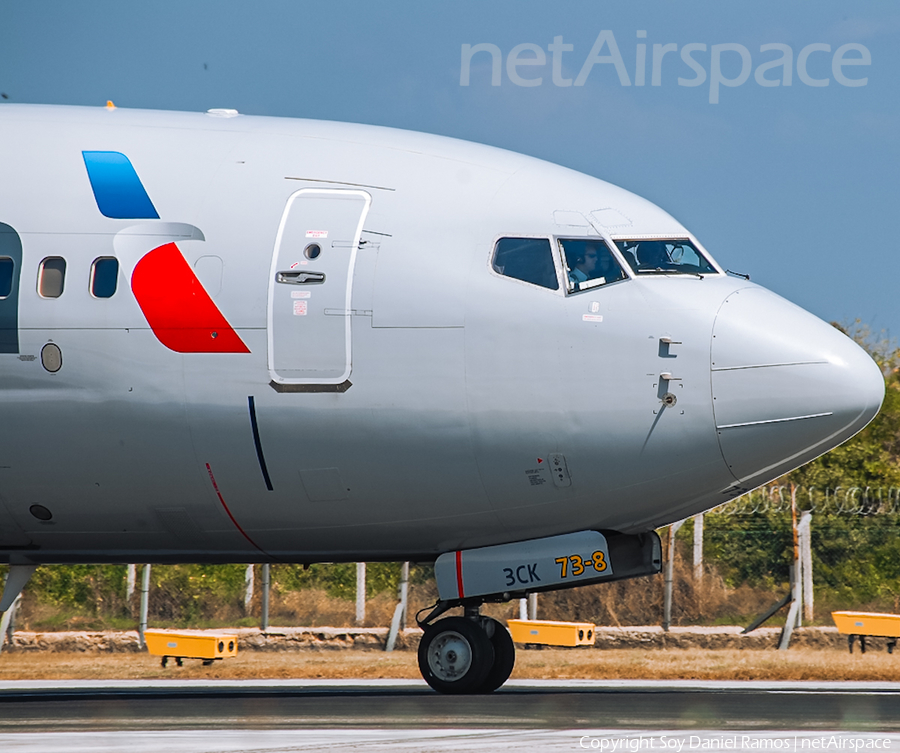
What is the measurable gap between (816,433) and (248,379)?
5.63 metres

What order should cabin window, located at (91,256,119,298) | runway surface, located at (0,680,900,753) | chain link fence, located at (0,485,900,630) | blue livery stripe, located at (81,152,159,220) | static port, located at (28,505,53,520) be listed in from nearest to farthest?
runway surface, located at (0,680,900,753), cabin window, located at (91,256,119,298), blue livery stripe, located at (81,152,159,220), static port, located at (28,505,53,520), chain link fence, located at (0,485,900,630)

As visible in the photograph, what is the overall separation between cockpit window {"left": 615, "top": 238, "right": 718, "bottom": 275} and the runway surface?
4354 millimetres

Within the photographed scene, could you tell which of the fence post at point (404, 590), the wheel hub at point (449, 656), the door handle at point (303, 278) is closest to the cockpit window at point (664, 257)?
the door handle at point (303, 278)

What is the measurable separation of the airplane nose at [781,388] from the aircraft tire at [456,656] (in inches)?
132

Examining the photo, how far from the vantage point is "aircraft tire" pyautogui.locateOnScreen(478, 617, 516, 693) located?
14.6 metres

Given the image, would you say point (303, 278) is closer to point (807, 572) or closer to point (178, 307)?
point (178, 307)

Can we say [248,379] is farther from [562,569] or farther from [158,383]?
[562,569]

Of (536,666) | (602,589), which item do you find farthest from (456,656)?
(602,589)

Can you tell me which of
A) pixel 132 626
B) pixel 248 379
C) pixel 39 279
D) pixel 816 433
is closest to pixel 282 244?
pixel 248 379

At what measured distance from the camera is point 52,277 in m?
14.1

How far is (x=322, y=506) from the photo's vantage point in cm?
1405

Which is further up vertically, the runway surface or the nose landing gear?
the nose landing gear

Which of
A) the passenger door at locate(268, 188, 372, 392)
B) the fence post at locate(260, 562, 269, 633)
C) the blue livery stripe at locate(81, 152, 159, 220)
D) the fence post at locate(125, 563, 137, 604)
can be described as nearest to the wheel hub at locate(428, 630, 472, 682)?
the passenger door at locate(268, 188, 372, 392)
